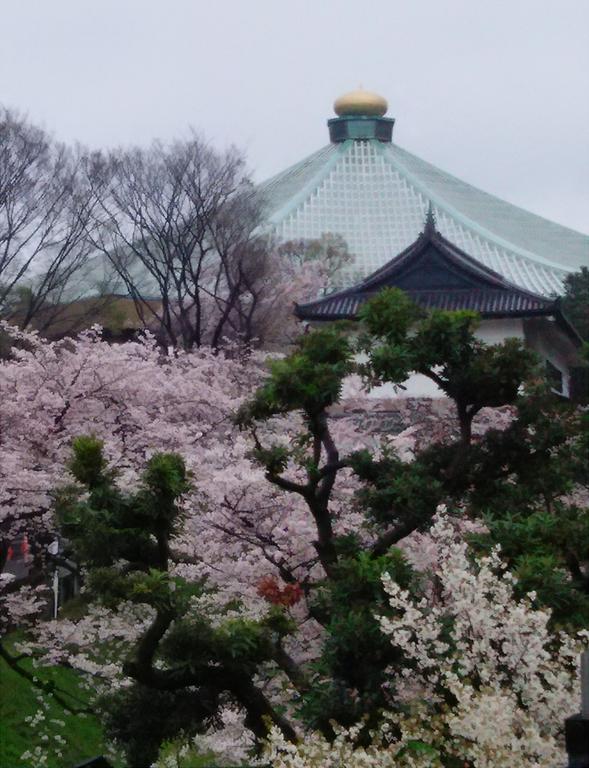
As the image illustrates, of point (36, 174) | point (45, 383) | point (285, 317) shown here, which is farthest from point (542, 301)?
point (45, 383)

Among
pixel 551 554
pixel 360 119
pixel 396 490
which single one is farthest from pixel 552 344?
pixel 551 554

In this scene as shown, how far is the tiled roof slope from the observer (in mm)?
56781

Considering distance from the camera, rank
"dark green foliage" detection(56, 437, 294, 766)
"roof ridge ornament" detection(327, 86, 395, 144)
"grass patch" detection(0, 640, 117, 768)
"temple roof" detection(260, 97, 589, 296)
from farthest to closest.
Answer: "roof ridge ornament" detection(327, 86, 395, 144) → "temple roof" detection(260, 97, 589, 296) → "grass patch" detection(0, 640, 117, 768) → "dark green foliage" detection(56, 437, 294, 766)

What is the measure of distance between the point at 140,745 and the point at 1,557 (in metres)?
7.88

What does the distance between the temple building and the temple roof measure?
0.19ft

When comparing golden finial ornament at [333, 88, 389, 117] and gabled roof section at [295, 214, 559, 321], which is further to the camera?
golden finial ornament at [333, 88, 389, 117]

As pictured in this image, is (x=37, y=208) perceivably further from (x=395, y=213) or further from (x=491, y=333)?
(x=395, y=213)

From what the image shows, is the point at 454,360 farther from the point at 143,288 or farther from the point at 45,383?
the point at 143,288

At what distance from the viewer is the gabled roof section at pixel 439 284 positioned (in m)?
41.6

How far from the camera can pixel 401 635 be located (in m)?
9.73

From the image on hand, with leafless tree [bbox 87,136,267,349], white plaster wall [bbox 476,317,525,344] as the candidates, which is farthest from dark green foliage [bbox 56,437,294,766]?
white plaster wall [bbox 476,317,525,344]

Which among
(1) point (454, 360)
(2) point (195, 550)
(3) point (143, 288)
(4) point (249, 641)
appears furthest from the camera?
(3) point (143, 288)

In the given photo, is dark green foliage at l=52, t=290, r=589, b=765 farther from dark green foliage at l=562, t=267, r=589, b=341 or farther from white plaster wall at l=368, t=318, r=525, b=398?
dark green foliage at l=562, t=267, r=589, b=341

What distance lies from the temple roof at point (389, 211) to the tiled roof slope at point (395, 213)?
1.6 inches
